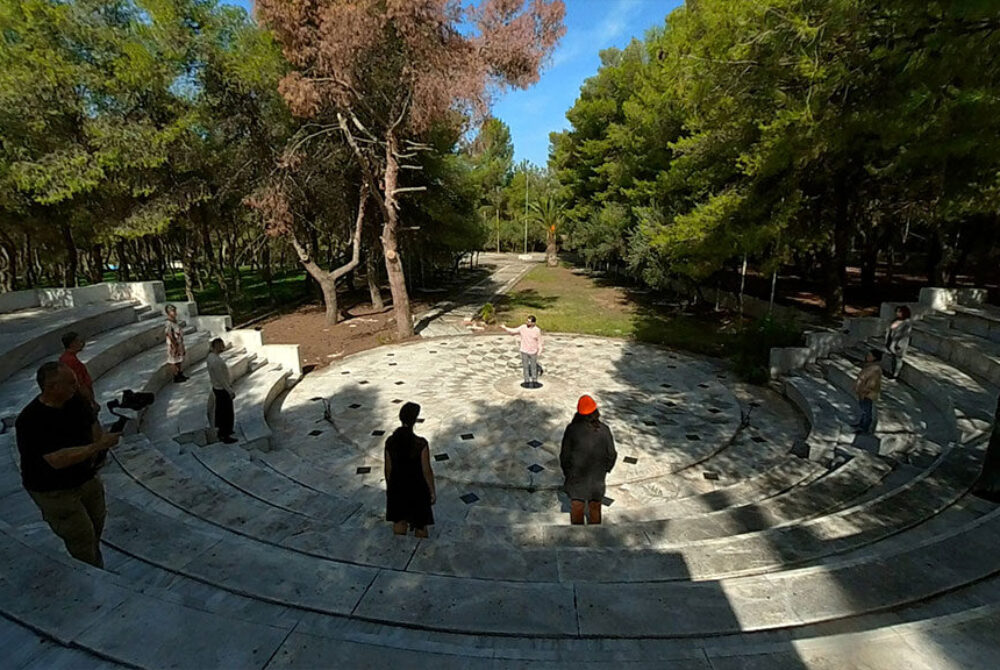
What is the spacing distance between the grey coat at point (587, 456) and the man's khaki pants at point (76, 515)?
152 inches

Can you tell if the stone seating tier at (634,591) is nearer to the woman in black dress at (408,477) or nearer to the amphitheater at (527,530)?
the amphitheater at (527,530)

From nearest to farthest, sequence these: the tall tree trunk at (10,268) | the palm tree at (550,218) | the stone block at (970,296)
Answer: the stone block at (970,296)
the tall tree trunk at (10,268)
the palm tree at (550,218)

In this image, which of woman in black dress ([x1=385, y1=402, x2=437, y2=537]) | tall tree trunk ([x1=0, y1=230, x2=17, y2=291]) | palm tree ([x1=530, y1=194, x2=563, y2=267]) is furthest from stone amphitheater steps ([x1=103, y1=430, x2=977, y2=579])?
palm tree ([x1=530, y1=194, x2=563, y2=267])

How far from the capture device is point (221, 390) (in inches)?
291

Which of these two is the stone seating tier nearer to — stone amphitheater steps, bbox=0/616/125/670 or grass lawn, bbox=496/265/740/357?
stone amphitheater steps, bbox=0/616/125/670

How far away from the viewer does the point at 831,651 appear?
8.45ft

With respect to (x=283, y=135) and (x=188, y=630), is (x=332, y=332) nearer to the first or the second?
(x=283, y=135)

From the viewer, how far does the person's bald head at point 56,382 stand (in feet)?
10.8

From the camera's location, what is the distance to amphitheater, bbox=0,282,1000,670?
2.72 m

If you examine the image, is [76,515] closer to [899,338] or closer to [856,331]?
[899,338]

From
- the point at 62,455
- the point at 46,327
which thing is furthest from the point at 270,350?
the point at 62,455

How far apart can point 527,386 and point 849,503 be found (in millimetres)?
6326

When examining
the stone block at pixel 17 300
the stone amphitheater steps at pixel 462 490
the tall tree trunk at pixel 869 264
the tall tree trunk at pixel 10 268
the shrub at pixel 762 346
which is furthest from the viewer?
the tall tree trunk at pixel 10 268

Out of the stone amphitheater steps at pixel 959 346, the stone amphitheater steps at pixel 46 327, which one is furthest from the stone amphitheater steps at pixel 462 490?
the stone amphitheater steps at pixel 46 327
